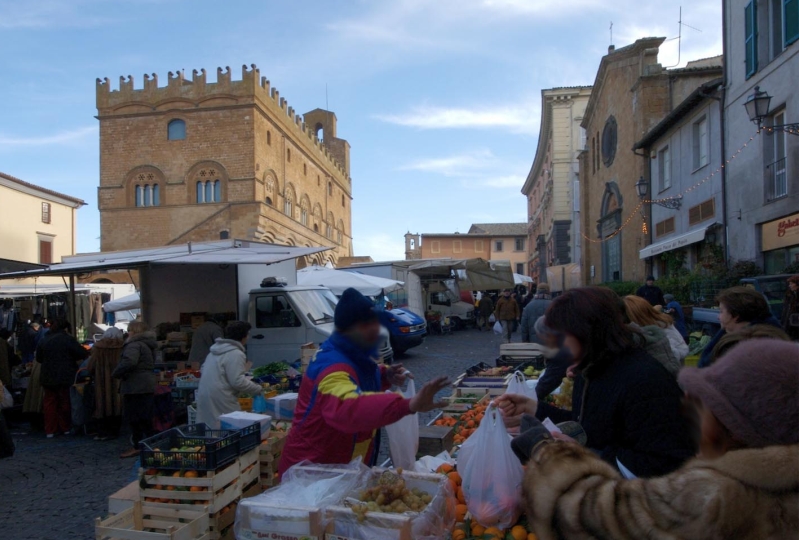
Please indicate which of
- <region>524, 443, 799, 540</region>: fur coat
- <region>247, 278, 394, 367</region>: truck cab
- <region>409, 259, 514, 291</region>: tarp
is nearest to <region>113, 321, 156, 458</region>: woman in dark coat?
<region>247, 278, 394, 367</region>: truck cab

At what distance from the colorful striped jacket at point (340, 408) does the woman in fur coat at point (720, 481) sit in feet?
3.49

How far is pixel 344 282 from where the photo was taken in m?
17.5

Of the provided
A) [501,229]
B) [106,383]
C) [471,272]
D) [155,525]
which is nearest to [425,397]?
[155,525]

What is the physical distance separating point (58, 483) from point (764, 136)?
14.3m

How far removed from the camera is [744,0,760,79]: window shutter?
13.4m

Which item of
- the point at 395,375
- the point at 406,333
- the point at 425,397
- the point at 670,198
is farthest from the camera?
the point at 670,198

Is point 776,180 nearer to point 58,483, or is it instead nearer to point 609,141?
point 609,141

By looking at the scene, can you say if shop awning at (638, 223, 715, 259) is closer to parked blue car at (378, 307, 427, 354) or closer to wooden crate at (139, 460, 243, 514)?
parked blue car at (378, 307, 427, 354)

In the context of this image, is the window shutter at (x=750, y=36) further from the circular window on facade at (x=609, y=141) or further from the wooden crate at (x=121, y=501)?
the wooden crate at (x=121, y=501)

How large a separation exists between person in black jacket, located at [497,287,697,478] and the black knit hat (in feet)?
2.72

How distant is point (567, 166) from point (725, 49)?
25347 millimetres

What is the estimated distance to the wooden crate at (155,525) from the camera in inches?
123

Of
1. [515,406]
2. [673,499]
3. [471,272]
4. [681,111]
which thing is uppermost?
[681,111]

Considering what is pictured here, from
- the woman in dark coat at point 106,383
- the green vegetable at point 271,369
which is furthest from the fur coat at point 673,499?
the green vegetable at point 271,369
